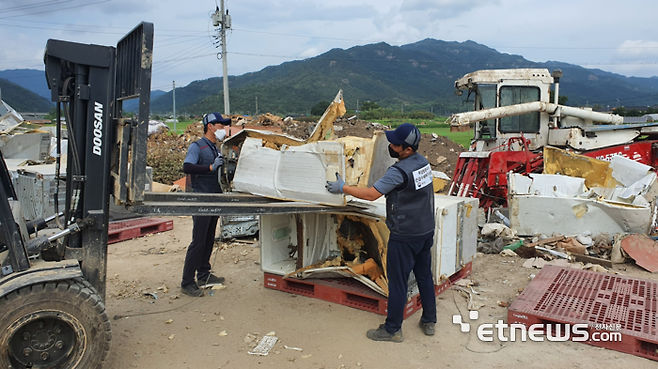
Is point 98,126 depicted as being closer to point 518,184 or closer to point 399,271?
point 399,271

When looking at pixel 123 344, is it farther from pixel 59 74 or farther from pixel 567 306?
pixel 567 306

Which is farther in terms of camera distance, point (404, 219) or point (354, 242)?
point (354, 242)

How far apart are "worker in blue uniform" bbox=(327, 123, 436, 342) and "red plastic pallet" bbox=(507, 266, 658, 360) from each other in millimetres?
1054

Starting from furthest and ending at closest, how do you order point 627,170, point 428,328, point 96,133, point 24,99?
point 24,99, point 627,170, point 428,328, point 96,133

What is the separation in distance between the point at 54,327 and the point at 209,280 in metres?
2.29

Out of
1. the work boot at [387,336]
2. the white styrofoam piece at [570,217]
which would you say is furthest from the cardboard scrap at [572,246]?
the work boot at [387,336]

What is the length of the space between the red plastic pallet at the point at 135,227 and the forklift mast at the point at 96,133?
4.22 metres

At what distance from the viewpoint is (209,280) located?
5176 millimetres

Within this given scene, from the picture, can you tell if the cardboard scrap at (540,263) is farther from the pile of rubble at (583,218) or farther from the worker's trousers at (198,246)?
the worker's trousers at (198,246)

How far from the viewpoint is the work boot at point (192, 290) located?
189 inches

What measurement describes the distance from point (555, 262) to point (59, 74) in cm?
569

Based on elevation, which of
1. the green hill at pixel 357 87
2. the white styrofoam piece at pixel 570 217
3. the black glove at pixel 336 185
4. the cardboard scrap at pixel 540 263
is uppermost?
the green hill at pixel 357 87

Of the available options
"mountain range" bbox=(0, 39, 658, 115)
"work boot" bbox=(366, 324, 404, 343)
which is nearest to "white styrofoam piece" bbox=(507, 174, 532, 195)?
"work boot" bbox=(366, 324, 404, 343)

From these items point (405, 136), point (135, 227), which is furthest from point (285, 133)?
point (405, 136)
